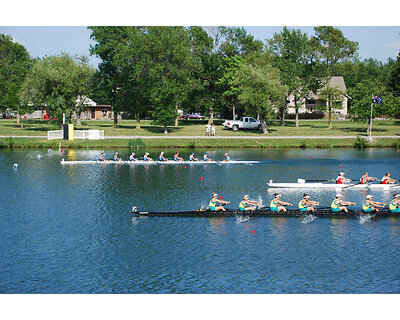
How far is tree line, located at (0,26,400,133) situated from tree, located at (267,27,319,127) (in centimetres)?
17

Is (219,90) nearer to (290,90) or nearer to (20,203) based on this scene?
(290,90)

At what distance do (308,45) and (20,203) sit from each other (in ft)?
195

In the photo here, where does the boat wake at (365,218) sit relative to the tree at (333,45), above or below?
below

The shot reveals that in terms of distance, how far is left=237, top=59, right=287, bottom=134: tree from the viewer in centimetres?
7369

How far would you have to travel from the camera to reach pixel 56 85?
73625 millimetres

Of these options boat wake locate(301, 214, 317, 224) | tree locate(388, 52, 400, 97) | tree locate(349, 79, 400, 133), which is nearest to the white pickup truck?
tree locate(349, 79, 400, 133)

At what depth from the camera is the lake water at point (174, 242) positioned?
843 inches

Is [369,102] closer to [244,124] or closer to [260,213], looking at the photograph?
[244,124]

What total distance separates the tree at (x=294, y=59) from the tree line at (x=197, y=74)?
0.56 feet

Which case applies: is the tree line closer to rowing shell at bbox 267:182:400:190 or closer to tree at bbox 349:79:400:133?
tree at bbox 349:79:400:133

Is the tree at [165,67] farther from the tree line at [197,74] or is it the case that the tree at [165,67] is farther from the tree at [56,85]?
the tree at [56,85]

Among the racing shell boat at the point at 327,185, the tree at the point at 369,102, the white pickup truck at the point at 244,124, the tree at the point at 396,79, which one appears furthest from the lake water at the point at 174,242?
the tree at the point at 396,79

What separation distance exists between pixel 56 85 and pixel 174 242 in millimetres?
53879

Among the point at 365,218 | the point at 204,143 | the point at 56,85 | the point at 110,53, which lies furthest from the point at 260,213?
the point at 110,53
